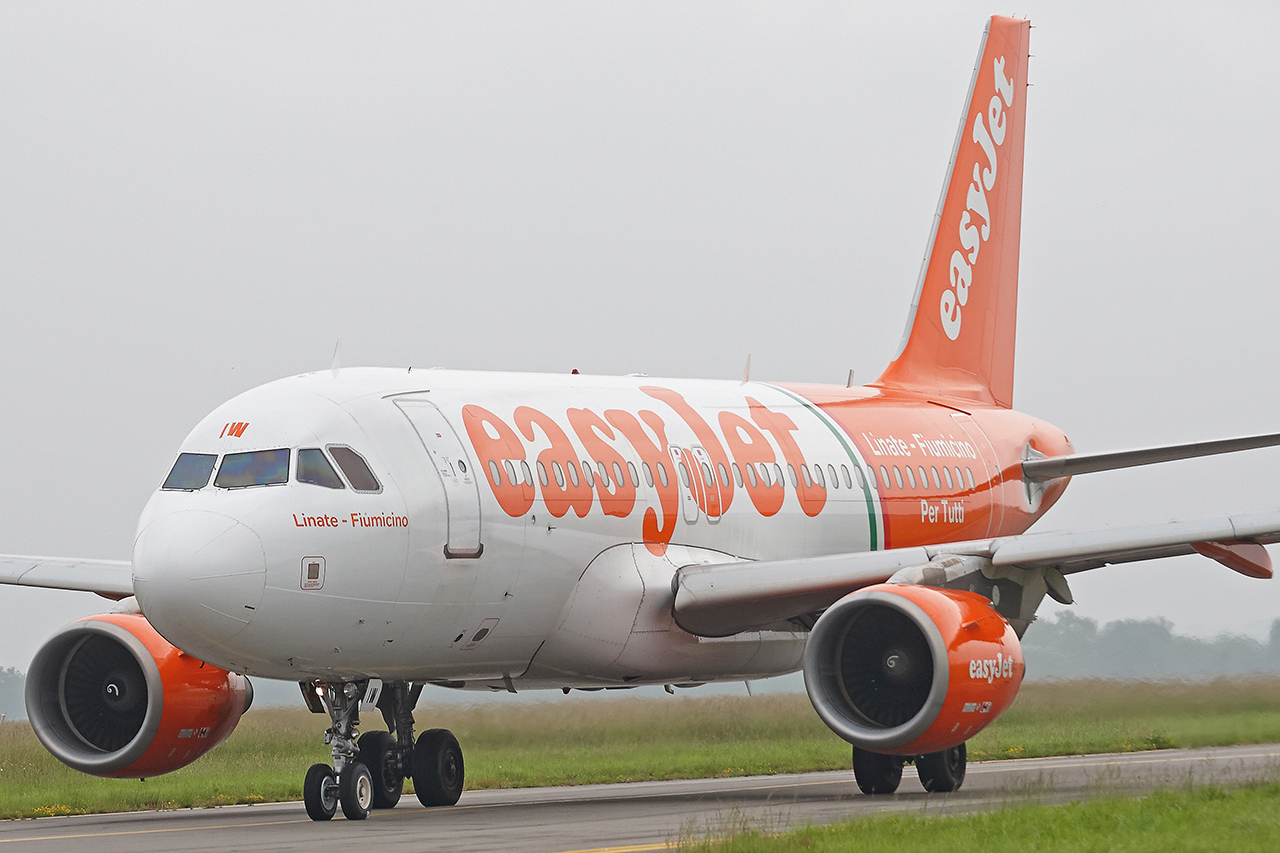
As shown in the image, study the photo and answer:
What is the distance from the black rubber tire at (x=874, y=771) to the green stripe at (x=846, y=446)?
12.6ft

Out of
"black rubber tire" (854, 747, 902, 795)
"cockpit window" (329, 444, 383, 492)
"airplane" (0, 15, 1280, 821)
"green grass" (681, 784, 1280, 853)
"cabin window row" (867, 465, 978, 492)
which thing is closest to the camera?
"green grass" (681, 784, 1280, 853)

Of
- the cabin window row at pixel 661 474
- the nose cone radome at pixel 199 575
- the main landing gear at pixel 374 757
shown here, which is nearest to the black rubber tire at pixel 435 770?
the main landing gear at pixel 374 757

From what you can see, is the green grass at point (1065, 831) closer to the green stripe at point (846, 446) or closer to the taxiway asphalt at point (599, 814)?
the taxiway asphalt at point (599, 814)

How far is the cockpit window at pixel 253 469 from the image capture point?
46.5 ft

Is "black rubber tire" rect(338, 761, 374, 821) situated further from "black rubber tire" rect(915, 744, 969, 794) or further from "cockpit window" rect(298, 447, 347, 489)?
"black rubber tire" rect(915, 744, 969, 794)

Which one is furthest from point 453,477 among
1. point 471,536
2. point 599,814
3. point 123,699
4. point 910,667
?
point 910,667

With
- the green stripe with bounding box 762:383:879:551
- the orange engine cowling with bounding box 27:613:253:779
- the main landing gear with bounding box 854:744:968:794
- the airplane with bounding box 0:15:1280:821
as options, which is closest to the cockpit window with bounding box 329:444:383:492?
the airplane with bounding box 0:15:1280:821

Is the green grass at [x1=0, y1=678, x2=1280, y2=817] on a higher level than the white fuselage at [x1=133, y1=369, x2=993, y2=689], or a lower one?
lower

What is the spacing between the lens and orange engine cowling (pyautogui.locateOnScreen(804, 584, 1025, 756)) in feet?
48.8

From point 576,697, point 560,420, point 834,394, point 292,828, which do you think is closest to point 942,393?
point 834,394

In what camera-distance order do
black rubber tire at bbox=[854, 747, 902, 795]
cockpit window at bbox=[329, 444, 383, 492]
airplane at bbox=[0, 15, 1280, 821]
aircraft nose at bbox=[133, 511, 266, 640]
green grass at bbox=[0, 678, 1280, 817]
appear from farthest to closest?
green grass at bbox=[0, 678, 1280, 817] → black rubber tire at bbox=[854, 747, 902, 795] → cockpit window at bbox=[329, 444, 383, 492] → airplane at bbox=[0, 15, 1280, 821] → aircraft nose at bbox=[133, 511, 266, 640]

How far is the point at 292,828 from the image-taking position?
14.1 meters

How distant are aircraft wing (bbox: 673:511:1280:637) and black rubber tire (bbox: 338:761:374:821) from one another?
12.0ft

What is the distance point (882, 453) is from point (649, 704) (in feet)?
13.9
